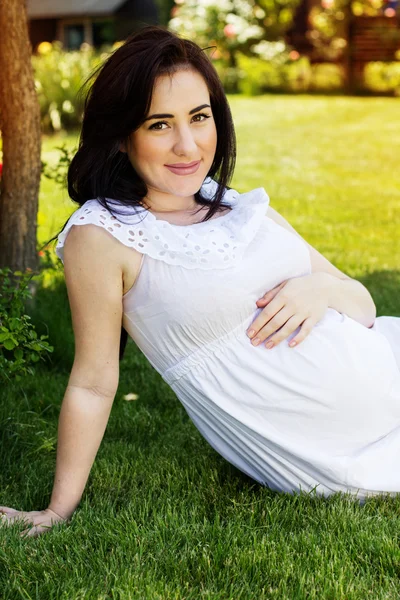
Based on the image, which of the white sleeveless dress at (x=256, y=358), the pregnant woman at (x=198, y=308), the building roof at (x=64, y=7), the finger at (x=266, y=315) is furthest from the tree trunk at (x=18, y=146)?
the building roof at (x=64, y=7)

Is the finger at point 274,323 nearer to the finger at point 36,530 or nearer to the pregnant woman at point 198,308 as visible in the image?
the pregnant woman at point 198,308

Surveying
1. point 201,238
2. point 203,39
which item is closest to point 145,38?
point 201,238

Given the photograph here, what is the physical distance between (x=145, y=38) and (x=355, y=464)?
1290mm

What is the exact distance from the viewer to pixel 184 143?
227 centimetres

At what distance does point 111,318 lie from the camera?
2271 millimetres

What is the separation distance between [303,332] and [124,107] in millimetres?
762

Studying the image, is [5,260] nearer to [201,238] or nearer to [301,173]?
[201,238]

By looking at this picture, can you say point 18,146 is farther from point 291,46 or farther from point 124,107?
point 291,46

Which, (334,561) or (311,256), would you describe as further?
(311,256)

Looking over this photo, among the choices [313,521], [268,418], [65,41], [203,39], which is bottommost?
[65,41]

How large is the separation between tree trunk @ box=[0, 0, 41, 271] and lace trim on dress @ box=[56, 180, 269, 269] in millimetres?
1621

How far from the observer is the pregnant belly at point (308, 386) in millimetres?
2365

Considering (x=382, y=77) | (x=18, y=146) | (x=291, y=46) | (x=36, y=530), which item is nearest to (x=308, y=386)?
(x=36, y=530)

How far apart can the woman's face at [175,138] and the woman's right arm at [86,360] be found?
239mm
